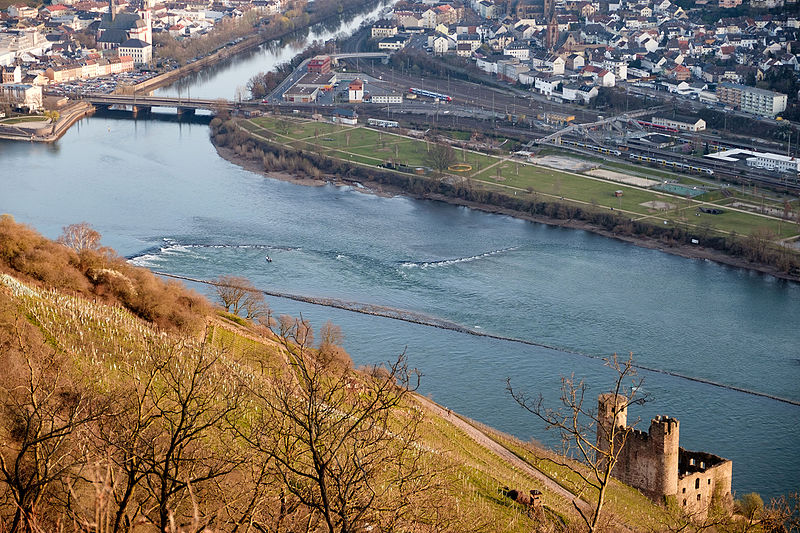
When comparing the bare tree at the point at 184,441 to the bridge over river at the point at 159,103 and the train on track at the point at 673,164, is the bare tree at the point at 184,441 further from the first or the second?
the bridge over river at the point at 159,103

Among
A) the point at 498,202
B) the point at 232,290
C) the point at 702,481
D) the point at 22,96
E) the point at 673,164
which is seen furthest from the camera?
the point at 22,96

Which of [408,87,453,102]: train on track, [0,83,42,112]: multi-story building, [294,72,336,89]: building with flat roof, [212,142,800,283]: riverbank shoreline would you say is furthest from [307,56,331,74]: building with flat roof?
[212,142,800,283]: riverbank shoreline

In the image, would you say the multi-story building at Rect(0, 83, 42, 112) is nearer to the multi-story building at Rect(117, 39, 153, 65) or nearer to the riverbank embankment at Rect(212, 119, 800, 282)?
the riverbank embankment at Rect(212, 119, 800, 282)

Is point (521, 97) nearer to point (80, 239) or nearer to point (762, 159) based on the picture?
point (762, 159)

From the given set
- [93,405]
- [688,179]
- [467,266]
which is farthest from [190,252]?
Result: [93,405]

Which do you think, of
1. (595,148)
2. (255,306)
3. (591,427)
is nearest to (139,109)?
(595,148)

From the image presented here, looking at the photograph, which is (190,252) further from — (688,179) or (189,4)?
(189,4)
